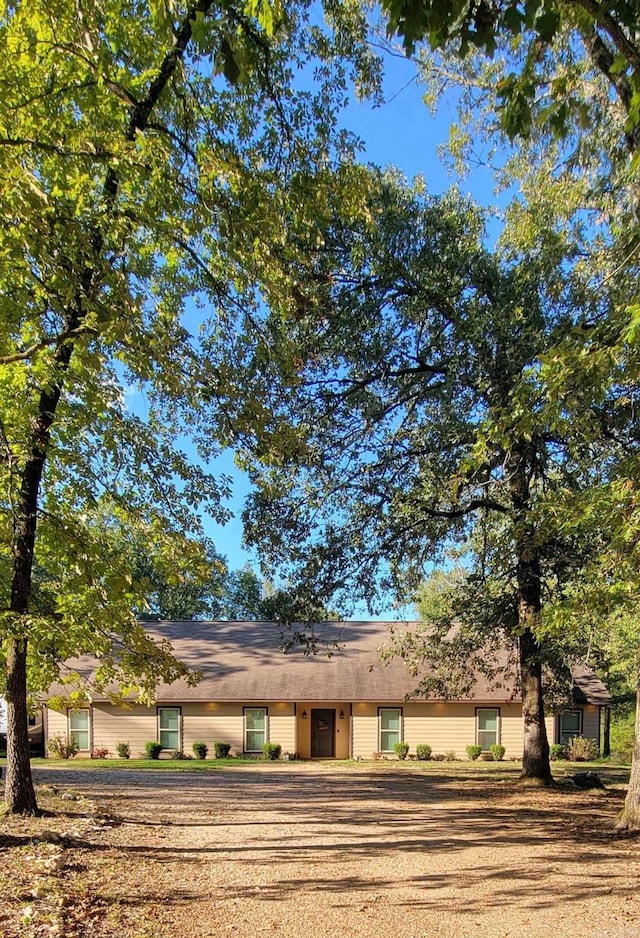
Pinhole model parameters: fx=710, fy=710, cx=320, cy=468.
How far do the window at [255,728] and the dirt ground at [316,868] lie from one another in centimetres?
1180

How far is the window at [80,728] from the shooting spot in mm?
25453

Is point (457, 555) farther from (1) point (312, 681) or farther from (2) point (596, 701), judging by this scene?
(2) point (596, 701)

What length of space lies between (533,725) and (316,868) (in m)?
10.1

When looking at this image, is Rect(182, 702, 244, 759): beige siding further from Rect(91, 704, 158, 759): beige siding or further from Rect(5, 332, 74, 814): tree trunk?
Rect(5, 332, 74, 814): tree trunk

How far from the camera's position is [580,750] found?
80.2ft

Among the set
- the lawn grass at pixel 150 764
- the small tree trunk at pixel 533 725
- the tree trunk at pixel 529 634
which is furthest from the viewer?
the lawn grass at pixel 150 764

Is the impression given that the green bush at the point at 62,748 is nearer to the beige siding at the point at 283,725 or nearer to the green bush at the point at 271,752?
the green bush at the point at 271,752

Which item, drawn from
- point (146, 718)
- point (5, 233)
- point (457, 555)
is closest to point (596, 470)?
point (457, 555)

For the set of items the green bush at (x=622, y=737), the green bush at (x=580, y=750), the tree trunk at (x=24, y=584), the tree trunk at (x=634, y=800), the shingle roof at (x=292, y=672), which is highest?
the tree trunk at (x=24, y=584)

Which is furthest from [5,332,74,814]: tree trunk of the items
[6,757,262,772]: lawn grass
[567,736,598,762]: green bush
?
[567,736,598,762]: green bush

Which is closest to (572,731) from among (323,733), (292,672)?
(323,733)

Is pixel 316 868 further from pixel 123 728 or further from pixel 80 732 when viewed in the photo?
pixel 80 732

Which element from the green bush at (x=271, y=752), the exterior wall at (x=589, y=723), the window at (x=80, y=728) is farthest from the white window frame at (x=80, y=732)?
the exterior wall at (x=589, y=723)

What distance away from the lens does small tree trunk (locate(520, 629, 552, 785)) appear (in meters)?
16.3
